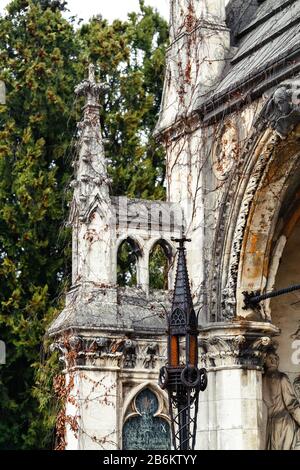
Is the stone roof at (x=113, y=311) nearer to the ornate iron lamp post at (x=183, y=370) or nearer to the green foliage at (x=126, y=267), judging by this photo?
the ornate iron lamp post at (x=183, y=370)

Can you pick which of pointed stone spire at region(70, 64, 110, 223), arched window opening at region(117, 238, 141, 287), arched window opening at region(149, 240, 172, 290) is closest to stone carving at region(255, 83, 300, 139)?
pointed stone spire at region(70, 64, 110, 223)

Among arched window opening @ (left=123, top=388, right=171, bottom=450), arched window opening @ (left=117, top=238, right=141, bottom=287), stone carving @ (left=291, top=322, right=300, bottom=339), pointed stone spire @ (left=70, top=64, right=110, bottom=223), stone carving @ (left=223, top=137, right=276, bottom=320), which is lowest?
arched window opening @ (left=123, top=388, right=171, bottom=450)

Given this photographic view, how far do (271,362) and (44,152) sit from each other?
29.4ft

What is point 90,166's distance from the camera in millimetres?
14539

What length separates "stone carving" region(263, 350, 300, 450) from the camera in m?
14.4

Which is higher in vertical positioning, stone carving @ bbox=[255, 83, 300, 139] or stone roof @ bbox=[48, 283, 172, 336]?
stone carving @ bbox=[255, 83, 300, 139]

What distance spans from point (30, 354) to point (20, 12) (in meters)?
6.51

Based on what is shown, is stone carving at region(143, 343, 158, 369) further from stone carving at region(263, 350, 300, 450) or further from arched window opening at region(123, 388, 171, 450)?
stone carving at region(263, 350, 300, 450)

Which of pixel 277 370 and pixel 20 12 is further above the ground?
pixel 20 12

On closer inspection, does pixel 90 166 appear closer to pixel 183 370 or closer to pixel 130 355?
pixel 130 355

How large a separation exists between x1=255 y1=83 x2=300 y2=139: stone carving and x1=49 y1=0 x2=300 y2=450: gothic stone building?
0.02 meters

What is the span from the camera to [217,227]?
14328mm
